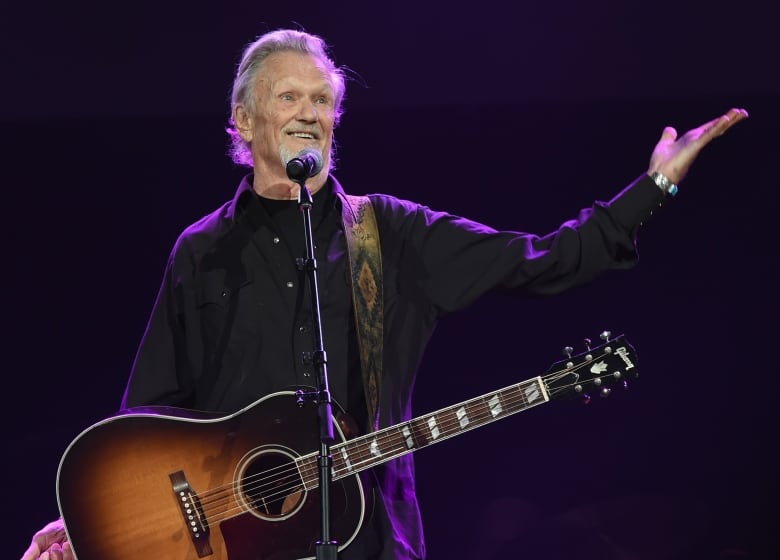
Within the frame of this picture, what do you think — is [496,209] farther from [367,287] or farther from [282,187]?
[367,287]

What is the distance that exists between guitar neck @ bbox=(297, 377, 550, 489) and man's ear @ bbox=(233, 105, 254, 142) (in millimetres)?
1302

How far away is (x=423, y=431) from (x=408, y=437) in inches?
1.9

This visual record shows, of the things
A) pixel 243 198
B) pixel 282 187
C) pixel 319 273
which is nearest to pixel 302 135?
pixel 282 187

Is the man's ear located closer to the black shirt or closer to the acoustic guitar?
the black shirt

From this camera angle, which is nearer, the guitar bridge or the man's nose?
the guitar bridge

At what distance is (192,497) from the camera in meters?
2.72

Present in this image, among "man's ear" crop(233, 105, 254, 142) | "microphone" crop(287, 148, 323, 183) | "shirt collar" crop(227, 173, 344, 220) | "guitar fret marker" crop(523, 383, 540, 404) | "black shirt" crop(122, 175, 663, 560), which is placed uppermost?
"man's ear" crop(233, 105, 254, 142)

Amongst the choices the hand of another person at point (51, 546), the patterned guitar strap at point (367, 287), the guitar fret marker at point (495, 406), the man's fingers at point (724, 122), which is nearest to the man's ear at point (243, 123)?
the patterned guitar strap at point (367, 287)

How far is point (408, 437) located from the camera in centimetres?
274

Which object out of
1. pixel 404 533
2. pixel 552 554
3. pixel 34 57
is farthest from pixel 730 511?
pixel 34 57

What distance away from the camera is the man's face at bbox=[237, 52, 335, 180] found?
10.4ft

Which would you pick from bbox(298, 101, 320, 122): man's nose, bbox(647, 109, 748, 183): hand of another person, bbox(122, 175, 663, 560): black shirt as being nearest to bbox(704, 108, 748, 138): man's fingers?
bbox(647, 109, 748, 183): hand of another person

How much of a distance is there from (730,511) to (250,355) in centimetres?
270

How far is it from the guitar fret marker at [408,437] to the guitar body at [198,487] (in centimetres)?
19
